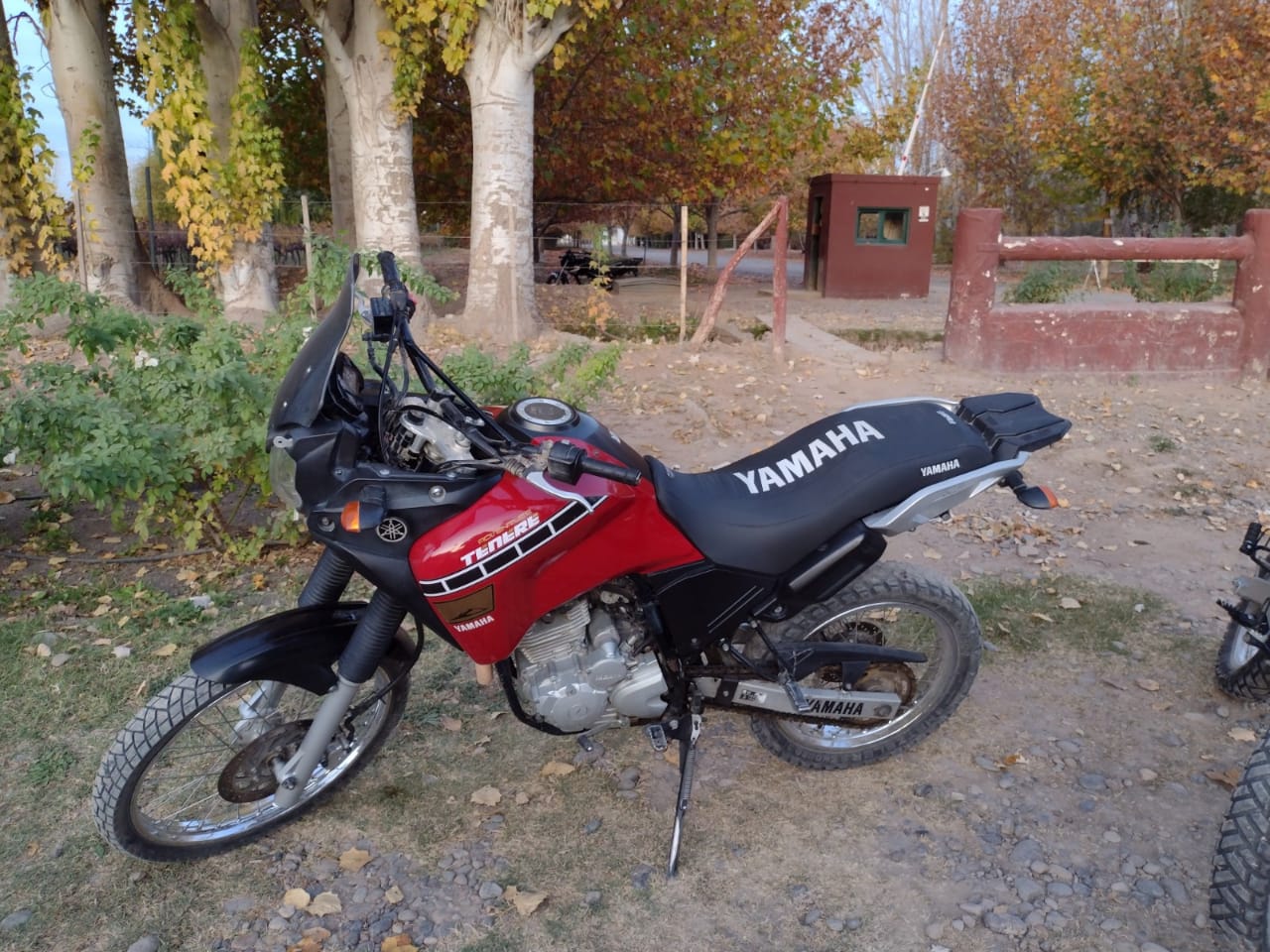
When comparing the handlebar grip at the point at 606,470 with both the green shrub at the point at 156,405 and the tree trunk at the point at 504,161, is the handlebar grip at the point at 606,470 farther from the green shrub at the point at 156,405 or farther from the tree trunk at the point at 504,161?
the tree trunk at the point at 504,161

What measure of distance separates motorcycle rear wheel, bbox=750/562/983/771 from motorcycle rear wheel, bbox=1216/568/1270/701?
3.28 ft

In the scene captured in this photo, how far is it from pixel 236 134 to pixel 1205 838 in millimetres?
10183

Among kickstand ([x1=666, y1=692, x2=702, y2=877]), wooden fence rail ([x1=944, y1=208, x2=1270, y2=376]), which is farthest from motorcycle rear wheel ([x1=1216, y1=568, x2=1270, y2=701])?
wooden fence rail ([x1=944, y1=208, x2=1270, y2=376])

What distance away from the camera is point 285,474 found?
237 cm

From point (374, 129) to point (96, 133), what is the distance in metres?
2.92

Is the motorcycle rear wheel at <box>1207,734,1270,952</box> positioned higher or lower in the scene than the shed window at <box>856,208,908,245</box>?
lower

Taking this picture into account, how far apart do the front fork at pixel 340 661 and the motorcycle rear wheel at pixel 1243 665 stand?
2.68 meters

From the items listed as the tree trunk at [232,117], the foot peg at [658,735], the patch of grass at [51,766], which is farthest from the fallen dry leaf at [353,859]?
the tree trunk at [232,117]

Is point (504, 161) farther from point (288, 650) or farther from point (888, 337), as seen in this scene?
point (288, 650)

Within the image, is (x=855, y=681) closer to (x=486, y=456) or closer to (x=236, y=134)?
(x=486, y=456)

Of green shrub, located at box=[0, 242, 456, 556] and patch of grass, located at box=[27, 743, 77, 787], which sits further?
green shrub, located at box=[0, 242, 456, 556]

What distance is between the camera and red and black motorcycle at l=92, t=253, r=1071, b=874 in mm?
2365

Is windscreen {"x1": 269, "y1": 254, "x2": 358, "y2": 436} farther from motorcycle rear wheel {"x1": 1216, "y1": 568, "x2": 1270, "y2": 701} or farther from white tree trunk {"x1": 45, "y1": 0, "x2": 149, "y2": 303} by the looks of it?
white tree trunk {"x1": 45, "y1": 0, "x2": 149, "y2": 303}

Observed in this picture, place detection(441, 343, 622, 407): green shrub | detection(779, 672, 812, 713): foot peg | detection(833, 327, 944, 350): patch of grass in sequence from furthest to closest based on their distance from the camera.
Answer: detection(833, 327, 944, 350): patch of grass → detection(441, 343, 622, 407): green shrub → detection(779, 672, 812, 713): foot peg
